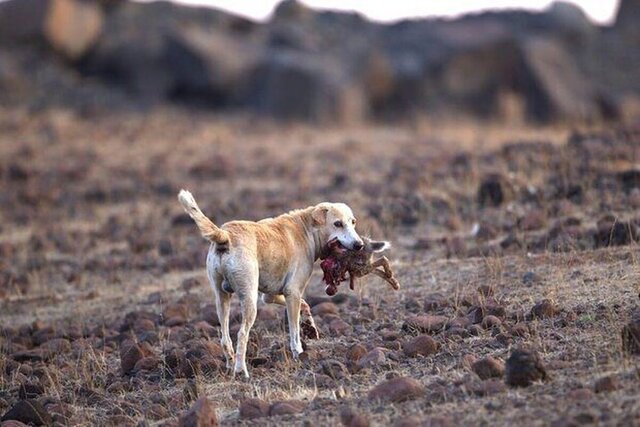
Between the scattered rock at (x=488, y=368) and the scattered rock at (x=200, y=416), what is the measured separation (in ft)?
6.44

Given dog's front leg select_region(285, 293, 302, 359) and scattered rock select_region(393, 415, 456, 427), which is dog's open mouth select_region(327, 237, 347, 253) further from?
scattered rock select_region(393, 415, 456, 427)

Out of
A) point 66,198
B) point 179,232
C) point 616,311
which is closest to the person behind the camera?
point 616,311

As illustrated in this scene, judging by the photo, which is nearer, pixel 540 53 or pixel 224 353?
pixel 224 353

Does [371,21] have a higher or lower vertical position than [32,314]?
higher

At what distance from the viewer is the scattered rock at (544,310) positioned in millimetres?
9391

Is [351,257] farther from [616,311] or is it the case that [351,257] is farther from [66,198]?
[66,198]

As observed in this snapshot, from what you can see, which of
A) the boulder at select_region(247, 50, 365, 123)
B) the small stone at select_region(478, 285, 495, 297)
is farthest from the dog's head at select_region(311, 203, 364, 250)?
the boulder at select_region(247, 50, 365, 123)

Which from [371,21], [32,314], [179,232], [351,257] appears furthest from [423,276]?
[371,21]

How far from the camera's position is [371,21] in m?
43.7

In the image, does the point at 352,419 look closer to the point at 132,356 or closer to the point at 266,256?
the point at 266,256

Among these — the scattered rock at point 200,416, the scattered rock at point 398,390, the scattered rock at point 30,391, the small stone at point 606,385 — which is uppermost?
the small stone at point 606,385

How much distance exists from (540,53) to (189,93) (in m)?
12.9

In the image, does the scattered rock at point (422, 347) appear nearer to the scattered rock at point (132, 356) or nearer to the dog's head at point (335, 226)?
the dog's head at point (335, 226)

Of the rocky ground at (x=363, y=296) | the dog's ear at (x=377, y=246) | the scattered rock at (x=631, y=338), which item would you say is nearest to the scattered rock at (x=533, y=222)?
the rocky ground at (x=363, y=296)
